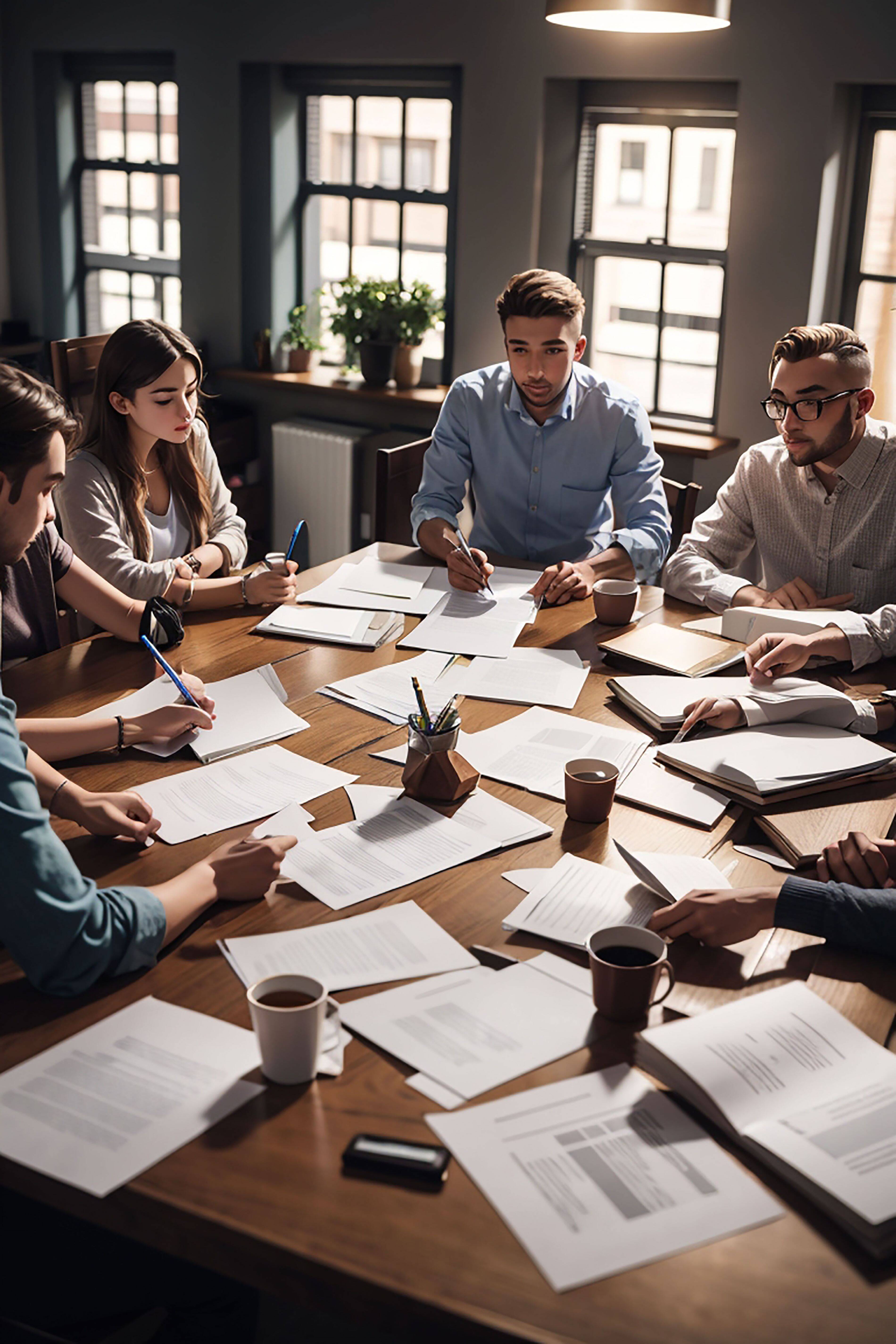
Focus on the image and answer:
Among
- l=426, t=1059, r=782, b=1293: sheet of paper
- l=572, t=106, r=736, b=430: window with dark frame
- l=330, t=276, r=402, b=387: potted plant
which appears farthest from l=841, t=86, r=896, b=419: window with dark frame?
l=426, t=1059, r=782, b=1293: sheet of paper

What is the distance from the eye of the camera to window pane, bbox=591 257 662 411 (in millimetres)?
4215

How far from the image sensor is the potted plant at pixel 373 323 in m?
4.56

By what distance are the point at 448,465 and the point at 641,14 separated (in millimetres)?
1168

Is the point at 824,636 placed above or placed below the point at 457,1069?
above

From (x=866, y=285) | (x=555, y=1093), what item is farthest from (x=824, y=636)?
(x=866, y=285)

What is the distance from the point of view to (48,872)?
3.98ft

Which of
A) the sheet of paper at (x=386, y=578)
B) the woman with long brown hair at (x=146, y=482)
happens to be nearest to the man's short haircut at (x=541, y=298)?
the sheet of paper at (x=386, y=578)

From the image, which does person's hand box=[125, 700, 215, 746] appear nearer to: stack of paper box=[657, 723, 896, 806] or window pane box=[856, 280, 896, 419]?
stack of paper box=[657, 723, 896, 806]

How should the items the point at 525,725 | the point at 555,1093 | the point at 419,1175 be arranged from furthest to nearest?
the point at 525,725
the point at 555,1093
the point at 419,1175

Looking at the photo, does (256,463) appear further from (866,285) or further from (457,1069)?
(457,1069)

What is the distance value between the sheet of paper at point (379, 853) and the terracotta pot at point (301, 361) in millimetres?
3581

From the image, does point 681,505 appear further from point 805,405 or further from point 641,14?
point 641,14

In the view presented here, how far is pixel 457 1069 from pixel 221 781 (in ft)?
2.28

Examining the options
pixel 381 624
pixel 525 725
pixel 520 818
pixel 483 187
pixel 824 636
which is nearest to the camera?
pixel 520 818
